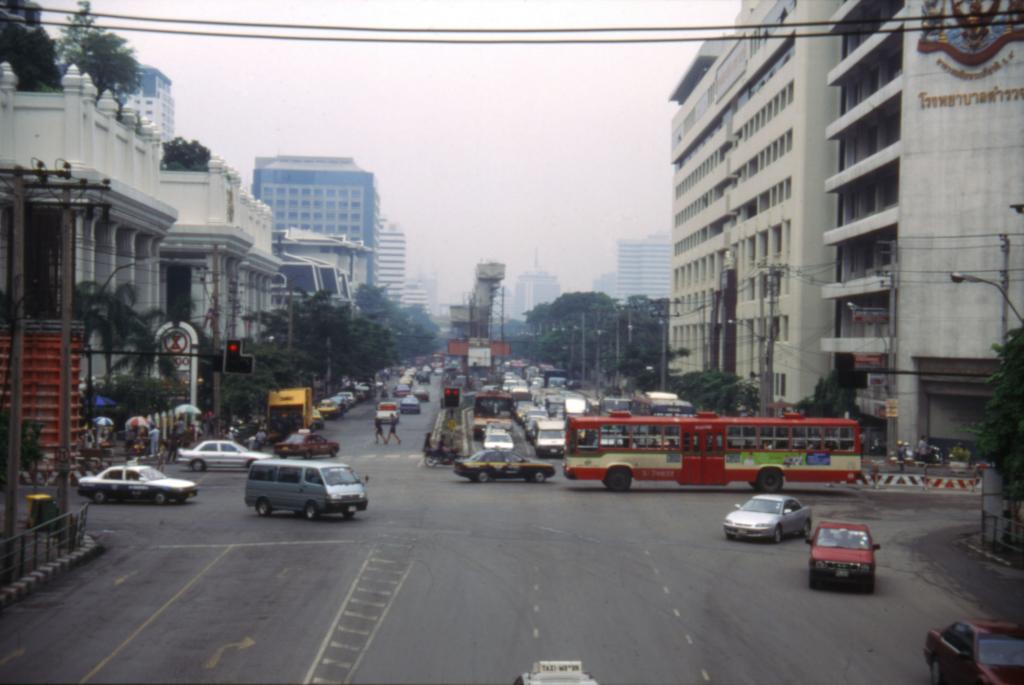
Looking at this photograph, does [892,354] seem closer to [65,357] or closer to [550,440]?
[550,440]

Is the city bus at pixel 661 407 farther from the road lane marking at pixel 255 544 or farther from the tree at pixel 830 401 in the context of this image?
the road lane marking at pixel 255 544

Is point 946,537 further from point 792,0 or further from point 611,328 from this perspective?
point 611,328

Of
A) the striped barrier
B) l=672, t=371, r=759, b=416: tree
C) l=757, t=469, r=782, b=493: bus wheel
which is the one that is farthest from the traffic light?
l=672, t=371, r=759, b=416: tree

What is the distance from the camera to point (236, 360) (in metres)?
31.8

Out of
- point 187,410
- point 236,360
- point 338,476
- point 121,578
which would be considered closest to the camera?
point 121,578

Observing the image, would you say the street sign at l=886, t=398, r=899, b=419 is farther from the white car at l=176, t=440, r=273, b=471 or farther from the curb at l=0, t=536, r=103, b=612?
the curb at l=0, t=536, r=103, b=612

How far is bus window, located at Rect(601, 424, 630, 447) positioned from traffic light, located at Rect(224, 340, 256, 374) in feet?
54.8

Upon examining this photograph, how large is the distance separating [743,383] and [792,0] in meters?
27.3

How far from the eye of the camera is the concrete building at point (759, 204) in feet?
257

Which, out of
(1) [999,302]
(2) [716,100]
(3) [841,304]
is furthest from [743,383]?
(2) [716,100]

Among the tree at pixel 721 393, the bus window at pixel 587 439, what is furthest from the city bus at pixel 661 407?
the bus window at pixel 587 439

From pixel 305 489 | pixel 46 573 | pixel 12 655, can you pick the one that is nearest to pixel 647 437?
pixel 305 489

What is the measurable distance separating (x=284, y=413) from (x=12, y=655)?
47.4 meters

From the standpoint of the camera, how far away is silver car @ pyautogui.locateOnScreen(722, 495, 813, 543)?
32.7 metres
